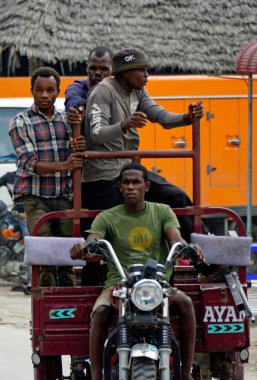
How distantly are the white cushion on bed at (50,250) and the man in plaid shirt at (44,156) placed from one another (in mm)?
583

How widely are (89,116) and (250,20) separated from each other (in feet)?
40.4

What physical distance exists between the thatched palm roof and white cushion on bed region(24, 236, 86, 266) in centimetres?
1111

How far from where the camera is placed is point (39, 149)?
7.55 meters

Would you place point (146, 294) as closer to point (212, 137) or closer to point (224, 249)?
point (224, 249)

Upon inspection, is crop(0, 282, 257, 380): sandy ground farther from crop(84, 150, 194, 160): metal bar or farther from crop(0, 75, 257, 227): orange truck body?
crop(0, 75, 257, 227): orange truck body

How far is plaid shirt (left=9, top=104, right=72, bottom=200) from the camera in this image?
7512mm

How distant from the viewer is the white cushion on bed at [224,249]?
269 inches

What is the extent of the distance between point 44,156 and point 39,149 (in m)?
0.05

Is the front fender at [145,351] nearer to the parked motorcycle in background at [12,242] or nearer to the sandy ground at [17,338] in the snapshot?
the sandy ground at [17,338]

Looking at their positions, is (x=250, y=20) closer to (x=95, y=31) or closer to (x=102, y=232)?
(x=95, y=31)

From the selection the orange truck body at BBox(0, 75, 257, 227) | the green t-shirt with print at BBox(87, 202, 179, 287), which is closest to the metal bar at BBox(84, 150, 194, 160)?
the green t-shirt with print at BBox(87, 202, 179, 287)

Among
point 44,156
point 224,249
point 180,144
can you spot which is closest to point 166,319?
point 224,249

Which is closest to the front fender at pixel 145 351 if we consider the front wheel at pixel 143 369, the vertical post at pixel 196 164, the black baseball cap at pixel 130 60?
the front wheel at pixel 143 369

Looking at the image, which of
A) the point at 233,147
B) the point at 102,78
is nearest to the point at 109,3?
the point at 233,147
